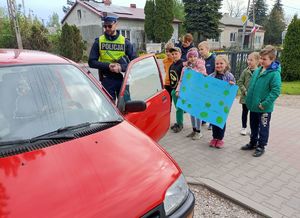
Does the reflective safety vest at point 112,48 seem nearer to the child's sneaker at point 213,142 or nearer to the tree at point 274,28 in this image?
the child's sneaker at point 213,142

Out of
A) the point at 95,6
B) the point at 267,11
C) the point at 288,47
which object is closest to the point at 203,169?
the point at 288,47

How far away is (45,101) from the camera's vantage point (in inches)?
95.7

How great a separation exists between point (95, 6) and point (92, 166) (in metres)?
34.9

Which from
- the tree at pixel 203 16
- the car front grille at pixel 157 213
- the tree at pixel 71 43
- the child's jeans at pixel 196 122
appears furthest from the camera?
the tree at pixel 203 16

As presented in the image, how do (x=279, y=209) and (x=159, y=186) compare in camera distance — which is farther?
(x=279, y=209)

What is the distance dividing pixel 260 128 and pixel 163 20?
31497mm

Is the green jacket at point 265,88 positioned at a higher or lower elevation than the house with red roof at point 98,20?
lower

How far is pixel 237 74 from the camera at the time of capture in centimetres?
1037

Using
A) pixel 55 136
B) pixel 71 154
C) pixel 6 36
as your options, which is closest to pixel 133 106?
pixel 55 136

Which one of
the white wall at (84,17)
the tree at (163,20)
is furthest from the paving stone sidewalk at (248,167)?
the tree at (163,20)

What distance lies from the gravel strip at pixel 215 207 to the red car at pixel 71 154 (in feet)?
3.92

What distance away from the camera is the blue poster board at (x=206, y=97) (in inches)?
183

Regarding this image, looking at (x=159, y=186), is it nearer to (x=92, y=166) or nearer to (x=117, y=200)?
(x=117, y=200)

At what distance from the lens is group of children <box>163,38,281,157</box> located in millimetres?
4125
